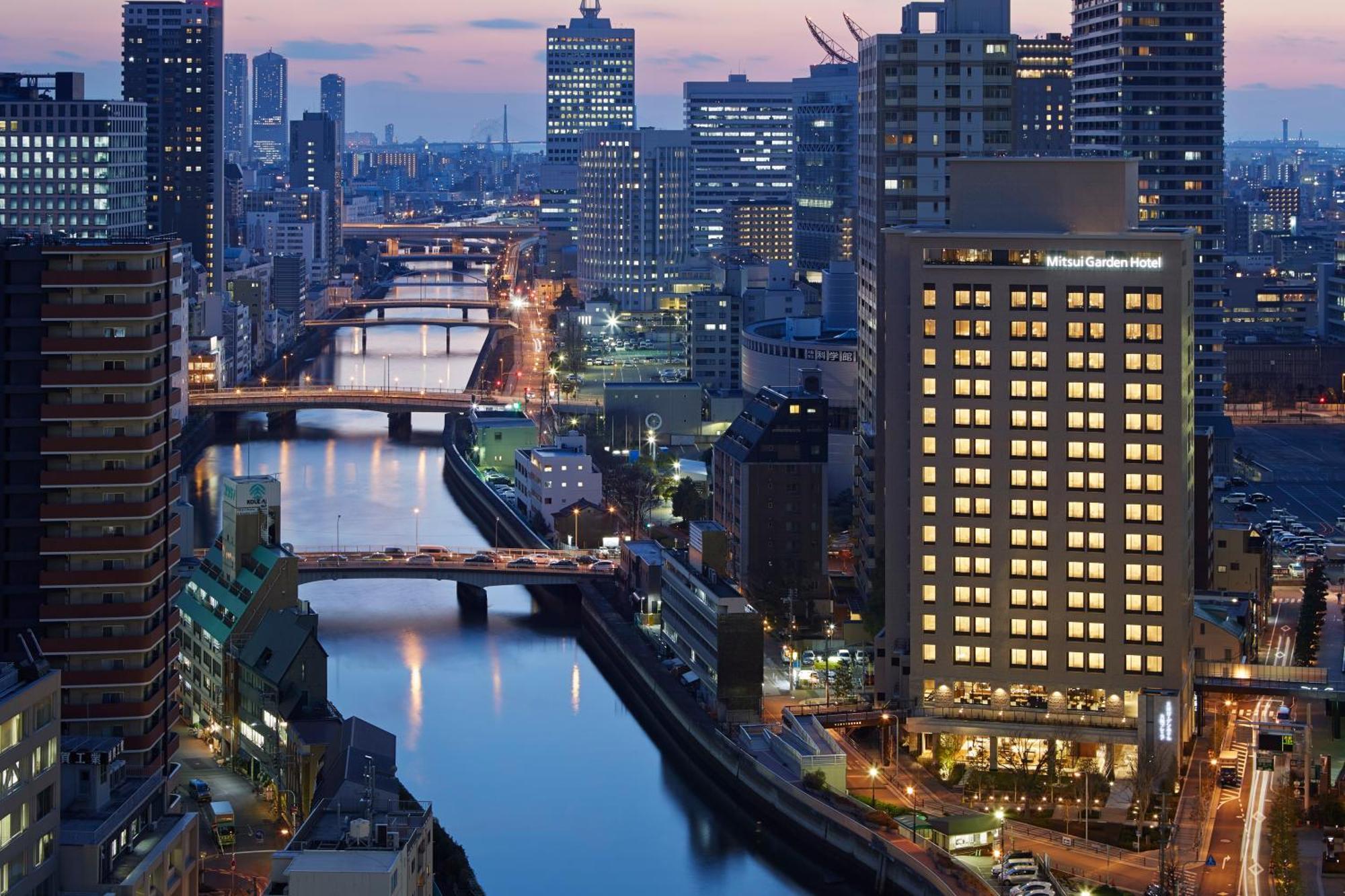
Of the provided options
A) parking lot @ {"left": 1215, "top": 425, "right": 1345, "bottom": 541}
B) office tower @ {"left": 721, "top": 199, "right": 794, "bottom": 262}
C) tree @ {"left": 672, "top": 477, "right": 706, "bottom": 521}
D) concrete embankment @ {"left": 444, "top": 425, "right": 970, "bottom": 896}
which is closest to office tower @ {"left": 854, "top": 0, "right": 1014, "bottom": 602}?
concrete embankment @ {"left": 444, "top": 425, "right": 970, "bottom": 896}

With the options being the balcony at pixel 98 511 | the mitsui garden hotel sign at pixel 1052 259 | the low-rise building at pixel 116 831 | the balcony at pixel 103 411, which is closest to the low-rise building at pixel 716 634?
the mitsui garden hotel sign at pixel 1052 259

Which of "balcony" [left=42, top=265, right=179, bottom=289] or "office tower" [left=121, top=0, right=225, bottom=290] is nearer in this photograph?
"balcony" [left=42, top=265, right=179, bottom=289]

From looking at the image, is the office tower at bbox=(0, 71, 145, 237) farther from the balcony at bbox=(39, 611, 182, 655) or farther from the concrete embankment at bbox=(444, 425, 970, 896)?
the balcony at bbox=(39, 611, 182, 655)

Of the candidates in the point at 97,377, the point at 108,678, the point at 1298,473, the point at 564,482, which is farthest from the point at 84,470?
the point at 1298,473

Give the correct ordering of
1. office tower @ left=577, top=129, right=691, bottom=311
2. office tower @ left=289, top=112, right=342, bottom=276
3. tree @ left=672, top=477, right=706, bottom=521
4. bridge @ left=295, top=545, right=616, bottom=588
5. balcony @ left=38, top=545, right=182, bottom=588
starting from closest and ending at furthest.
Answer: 1. balcony @ left=38, top=545, right=182, bottom=588
2. bridge @ left=295, top=545, right=616, bottom=588
3. tree @ left=672, top=477, right=706, bottom=521
4. office tower @ left=577, top=129, right=691, bottom=311
5. office tower @ left=289, top=112, right=342, bottom=276

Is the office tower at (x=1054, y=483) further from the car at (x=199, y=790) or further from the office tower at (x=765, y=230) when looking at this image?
the office tower at (x=765, y=230)

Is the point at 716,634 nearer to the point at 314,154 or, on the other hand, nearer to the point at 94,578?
the point at 94,578

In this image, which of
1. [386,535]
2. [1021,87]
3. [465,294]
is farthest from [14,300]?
[465,294]
